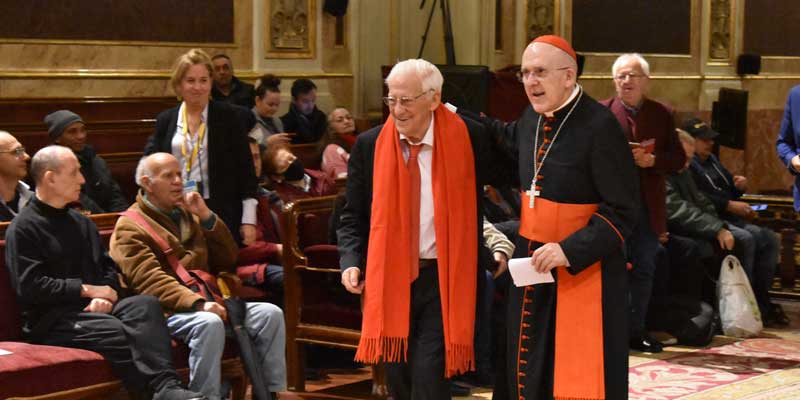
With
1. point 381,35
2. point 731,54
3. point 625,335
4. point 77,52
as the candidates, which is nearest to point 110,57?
point 77,52

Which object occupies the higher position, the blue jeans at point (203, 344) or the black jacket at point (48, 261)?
the black jacket at point (48, 261)

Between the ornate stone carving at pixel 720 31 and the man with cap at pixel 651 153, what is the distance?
6390 mm

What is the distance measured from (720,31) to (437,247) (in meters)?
9.85

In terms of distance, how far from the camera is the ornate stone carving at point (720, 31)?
13.5m

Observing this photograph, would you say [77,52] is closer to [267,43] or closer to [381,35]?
[267,43]

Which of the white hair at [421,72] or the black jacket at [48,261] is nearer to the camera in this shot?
the white hair at [421,72]

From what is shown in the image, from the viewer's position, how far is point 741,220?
29.3 feet

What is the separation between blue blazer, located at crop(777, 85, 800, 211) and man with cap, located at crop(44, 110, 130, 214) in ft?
12.5

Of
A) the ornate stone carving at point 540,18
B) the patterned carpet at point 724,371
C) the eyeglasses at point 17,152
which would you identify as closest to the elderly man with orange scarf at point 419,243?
the eyeglasses at point 17,152

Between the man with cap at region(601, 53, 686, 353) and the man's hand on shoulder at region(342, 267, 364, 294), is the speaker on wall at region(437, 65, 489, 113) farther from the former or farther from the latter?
the man's hand on shoulder at region(342, 267, 364, 294)

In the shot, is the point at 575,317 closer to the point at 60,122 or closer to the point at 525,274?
the point at 525,274

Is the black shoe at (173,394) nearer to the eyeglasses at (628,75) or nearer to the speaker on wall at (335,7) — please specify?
the eyeglasses at (628,75)

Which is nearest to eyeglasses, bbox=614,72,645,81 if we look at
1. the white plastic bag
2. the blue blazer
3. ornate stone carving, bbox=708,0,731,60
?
the blue blazer

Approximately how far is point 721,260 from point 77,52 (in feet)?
14.8
